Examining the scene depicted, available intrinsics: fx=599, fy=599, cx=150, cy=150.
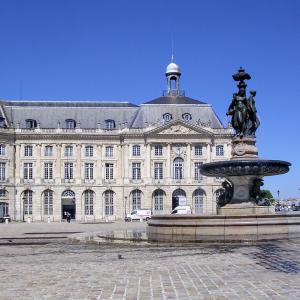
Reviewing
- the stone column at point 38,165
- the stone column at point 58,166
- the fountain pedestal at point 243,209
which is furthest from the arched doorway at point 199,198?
the fountain pedestal at point 243,209

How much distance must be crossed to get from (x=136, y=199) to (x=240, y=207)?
58783 millimetres

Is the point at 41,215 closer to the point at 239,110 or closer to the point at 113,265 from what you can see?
the point at 239,110

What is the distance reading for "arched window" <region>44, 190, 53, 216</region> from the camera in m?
81.1

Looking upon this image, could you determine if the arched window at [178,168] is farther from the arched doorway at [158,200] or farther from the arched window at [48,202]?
the arched window at [48,202]

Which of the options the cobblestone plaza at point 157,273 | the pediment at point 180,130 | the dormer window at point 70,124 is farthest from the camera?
the dormer window at point 70,124

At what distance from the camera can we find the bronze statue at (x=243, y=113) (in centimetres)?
2414

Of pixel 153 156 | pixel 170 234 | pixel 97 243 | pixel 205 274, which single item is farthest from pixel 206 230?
pixel 153 156

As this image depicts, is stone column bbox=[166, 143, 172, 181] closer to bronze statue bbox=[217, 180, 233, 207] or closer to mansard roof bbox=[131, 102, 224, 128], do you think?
mansard roof bbox=[131, 102, 224, 128]

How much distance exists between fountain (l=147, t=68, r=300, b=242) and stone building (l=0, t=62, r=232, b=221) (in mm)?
56075

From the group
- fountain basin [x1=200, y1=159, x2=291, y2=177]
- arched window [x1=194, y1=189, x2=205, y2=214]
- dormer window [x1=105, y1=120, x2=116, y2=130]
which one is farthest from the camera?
dormer window [x1=105, y1=120, x2=116, y2=130]

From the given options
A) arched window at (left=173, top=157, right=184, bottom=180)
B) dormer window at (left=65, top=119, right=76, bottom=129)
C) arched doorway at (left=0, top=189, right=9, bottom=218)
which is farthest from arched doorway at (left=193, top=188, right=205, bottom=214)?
arched doorway at (left=0, top=189, right=9, bottom=218)

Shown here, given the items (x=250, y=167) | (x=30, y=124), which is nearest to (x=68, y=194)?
(x=30, y=124)

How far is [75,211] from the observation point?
81.4 metres

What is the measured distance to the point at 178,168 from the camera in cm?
8219
